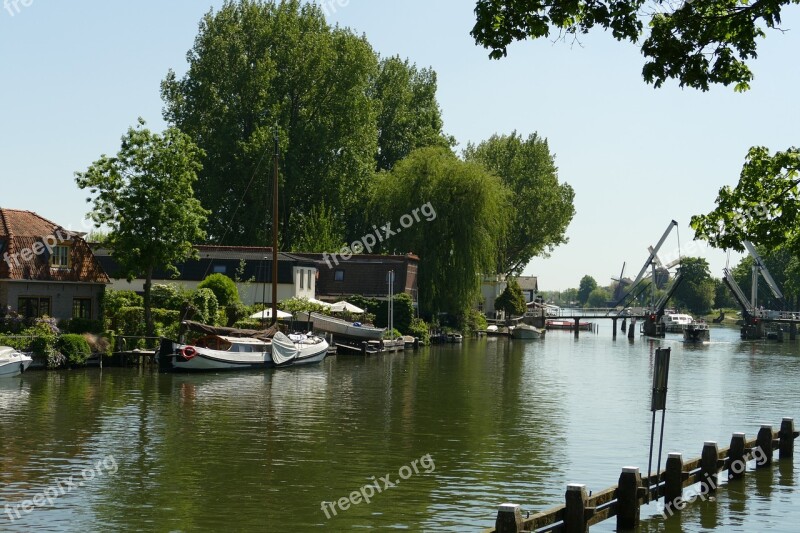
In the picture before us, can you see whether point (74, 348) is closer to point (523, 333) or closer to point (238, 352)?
point (238, 352)

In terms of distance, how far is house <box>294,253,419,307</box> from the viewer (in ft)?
298

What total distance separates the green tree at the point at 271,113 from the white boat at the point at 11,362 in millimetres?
45615

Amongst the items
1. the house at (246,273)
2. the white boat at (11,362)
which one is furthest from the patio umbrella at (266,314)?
the white boat at (11,362)

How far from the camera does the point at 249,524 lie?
74.6 feet

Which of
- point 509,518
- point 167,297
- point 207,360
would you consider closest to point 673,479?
point 509,518

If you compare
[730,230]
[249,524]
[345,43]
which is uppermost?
[345,43]

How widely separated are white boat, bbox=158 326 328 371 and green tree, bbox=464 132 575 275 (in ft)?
201

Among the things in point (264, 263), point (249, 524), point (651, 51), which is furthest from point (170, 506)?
point (264, 263)

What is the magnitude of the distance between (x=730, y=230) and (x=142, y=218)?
4434 centimetres

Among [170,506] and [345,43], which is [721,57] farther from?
[345,43]

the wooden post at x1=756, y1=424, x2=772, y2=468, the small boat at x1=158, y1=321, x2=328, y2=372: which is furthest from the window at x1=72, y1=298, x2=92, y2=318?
the wooden post at x1=756, y1=424, x2=772, y2=468

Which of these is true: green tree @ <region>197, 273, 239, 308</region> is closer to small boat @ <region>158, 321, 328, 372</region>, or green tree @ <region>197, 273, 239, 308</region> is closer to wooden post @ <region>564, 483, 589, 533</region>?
small boat @ <region>158, 321, 328, 372</region>

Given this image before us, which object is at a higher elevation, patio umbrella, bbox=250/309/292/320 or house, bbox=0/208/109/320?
house, bbox=0/208/109/320

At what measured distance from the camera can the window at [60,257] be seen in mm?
62594
